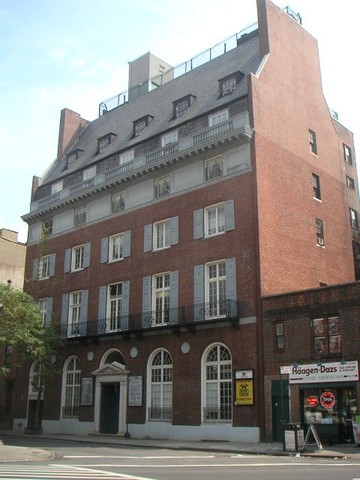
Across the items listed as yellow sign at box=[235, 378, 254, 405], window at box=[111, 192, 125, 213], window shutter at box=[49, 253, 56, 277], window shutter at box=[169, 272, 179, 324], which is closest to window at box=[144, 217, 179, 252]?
window shutter at box=[169, 272, 179, 324]

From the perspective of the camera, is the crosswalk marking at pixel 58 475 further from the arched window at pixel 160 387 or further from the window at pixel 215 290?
the arched window at pixel 160 387

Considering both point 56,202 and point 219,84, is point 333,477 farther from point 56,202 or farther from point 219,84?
point 56,202

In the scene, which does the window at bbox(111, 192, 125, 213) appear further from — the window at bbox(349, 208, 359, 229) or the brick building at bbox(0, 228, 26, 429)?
the window at bbox(349, 208, 359, 229)

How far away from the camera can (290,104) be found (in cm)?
3441

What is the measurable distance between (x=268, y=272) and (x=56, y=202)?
59.9 feet

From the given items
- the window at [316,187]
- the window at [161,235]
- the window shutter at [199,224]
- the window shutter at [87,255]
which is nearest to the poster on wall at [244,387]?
the window shutter at [199,224]

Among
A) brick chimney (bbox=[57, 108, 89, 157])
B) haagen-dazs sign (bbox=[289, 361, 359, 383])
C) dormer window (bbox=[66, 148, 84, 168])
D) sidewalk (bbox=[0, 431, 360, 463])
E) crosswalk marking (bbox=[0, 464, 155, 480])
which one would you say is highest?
brick chimney (bbox=[57, 108, 89, 157])

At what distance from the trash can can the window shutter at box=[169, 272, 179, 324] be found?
10382 mm

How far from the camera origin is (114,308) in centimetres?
3562

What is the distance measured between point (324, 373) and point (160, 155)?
16016 mm

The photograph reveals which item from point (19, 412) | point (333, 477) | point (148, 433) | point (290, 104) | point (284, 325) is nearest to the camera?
point (333, 477)

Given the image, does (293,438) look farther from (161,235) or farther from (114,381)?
(161,235)

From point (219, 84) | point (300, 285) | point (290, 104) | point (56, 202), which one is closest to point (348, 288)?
point (300, 285)

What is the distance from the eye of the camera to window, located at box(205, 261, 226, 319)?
29375mm
